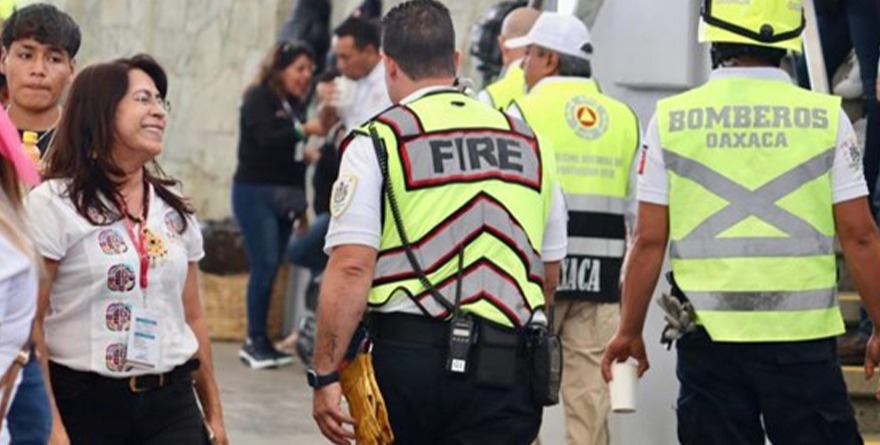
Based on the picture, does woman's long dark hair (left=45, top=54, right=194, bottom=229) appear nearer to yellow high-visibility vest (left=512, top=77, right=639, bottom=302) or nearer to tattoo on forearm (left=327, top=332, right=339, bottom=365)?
tattoo on forearm (left=327, top=332, right=339, bottom=365)

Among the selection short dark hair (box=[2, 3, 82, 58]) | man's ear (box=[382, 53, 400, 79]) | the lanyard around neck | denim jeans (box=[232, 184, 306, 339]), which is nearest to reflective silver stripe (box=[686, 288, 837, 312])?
man's ear (box=[382, 53, 400, 79])

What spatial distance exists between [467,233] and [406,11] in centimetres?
73

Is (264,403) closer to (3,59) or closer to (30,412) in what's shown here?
(3,59)

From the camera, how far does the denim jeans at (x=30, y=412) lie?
541 cm

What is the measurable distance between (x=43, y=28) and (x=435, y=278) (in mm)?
1744

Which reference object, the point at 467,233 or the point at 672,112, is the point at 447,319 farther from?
the point at 672,112

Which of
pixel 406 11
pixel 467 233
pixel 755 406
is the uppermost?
pixel 406 11

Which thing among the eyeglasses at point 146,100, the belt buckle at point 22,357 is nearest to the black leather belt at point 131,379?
the eyeglasses at point 146,100

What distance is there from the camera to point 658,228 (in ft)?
22.8

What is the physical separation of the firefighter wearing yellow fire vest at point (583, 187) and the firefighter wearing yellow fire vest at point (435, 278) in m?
2.90

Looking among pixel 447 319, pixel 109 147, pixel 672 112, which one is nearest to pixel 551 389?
pixel 447 319

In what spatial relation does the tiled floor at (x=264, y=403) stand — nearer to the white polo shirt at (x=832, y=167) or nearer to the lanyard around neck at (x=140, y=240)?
the white polo shirt at (x=832, y=167)

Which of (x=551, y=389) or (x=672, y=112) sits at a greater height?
(x=672, y=112)

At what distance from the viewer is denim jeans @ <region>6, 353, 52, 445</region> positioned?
5.41m
